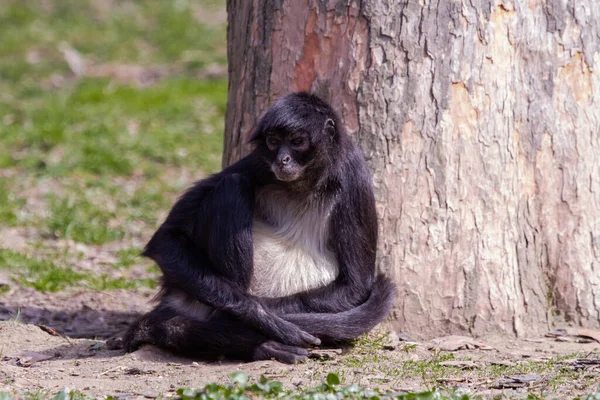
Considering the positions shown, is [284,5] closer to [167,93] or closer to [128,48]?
[167,93]

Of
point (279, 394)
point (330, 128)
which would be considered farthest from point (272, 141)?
point (279, 394)

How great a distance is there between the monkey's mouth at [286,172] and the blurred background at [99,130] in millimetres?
2932

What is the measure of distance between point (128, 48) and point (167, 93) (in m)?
3.37

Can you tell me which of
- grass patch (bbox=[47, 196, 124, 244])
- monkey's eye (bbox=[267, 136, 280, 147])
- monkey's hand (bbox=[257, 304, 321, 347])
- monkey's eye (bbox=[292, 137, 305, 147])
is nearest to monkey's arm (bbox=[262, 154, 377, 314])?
monkey's hand (bbox=[257, 304, 321, 347])

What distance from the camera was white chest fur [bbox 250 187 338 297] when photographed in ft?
18.6

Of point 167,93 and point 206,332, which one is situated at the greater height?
point 167,93

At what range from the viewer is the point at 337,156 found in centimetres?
553

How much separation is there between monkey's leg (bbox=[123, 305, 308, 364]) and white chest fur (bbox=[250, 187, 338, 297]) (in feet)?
1.14

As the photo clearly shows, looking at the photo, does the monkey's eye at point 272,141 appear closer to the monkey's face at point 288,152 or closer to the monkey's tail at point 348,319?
the monkey's face at point 288,152

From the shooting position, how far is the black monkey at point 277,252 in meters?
5.36

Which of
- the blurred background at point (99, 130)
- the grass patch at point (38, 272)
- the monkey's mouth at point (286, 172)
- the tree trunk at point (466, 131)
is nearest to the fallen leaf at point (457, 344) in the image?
the tree trunk at point (466, 131)

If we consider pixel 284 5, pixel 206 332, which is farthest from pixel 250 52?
pixel 206 332

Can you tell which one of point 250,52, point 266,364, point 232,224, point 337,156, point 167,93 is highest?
point 167,93

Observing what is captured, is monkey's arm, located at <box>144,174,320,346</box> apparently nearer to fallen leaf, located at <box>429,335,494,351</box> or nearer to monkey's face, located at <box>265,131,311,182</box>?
monkey's face, located at <box>265,131,311,182</box>
